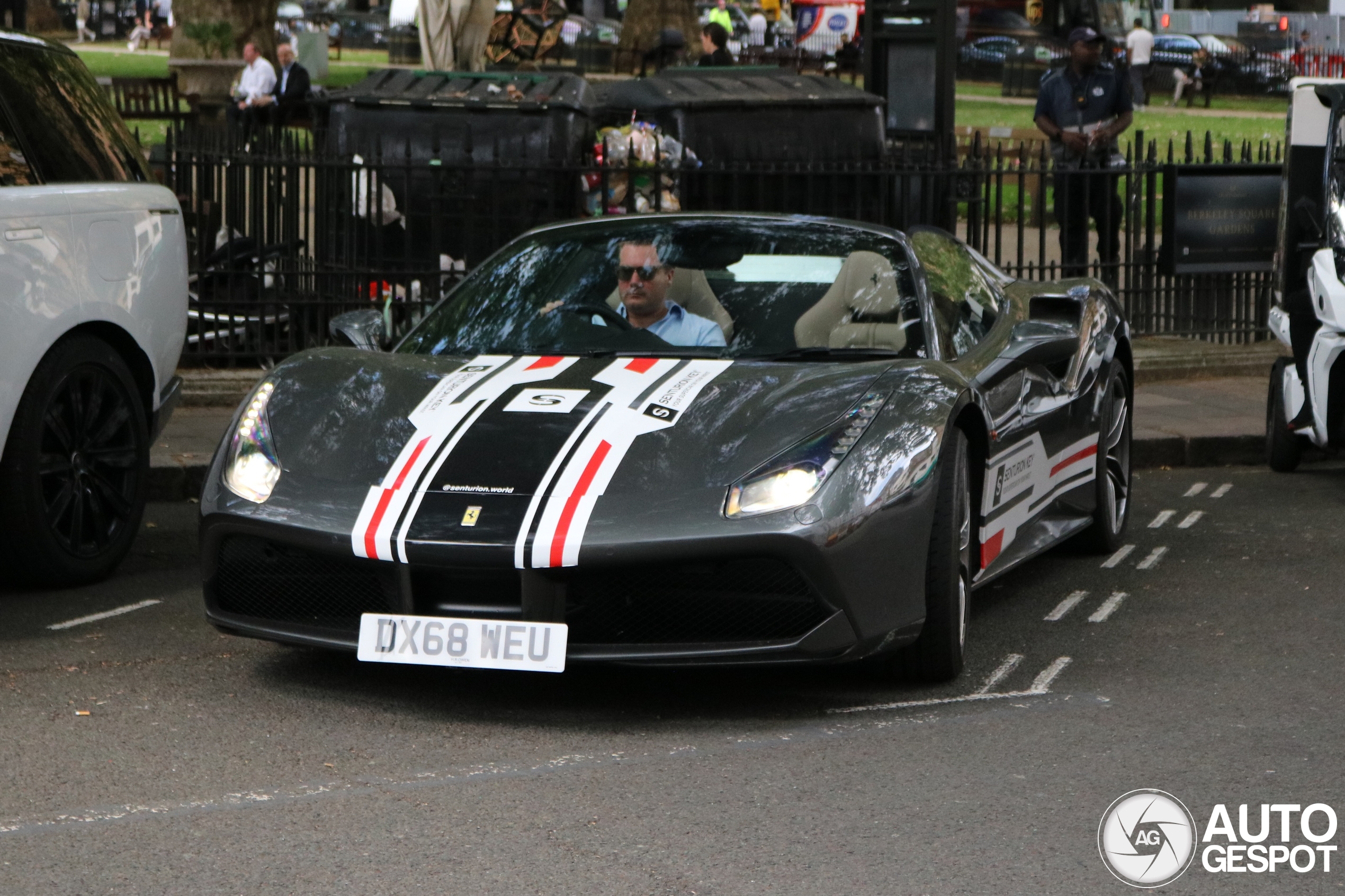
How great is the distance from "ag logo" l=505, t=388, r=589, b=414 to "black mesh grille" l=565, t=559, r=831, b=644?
655mm

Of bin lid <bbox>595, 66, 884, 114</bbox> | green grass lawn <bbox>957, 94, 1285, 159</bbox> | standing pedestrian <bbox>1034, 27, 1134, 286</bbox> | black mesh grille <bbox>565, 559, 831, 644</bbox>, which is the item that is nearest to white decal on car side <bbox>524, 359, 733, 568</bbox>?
black mesh grille <bbox>565, 559, 831, 644</bbox>

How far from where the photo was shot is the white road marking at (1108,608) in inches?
251

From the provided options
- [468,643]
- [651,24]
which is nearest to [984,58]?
[651,24]

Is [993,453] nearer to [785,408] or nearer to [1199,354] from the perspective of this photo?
[785,408]

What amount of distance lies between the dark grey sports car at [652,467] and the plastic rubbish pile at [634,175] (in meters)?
4.30

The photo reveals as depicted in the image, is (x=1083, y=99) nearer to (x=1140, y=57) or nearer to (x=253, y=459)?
(x=253, y=459)

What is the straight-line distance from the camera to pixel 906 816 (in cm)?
429

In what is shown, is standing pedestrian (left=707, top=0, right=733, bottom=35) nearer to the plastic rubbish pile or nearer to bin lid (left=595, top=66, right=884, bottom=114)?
bin lid (left=595, top=66, right=884, bottom=114)

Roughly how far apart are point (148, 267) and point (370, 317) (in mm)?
1096

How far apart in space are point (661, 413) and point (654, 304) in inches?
34.9

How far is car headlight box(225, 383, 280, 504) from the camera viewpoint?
520 cm

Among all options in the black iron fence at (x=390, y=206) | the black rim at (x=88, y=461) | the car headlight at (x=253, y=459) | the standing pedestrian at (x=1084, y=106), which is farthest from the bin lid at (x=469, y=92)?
the car headlight at (x=253, y=459)

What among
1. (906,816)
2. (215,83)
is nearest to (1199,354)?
(906,816)

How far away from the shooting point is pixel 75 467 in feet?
21.7
